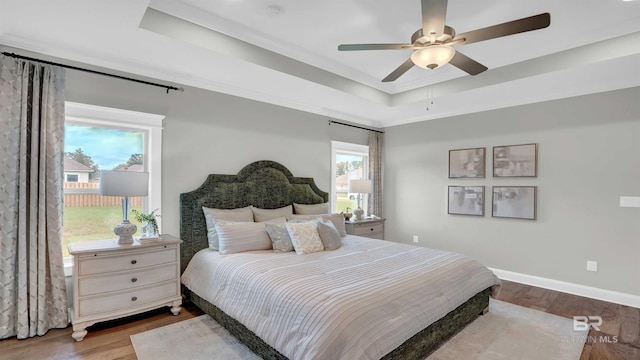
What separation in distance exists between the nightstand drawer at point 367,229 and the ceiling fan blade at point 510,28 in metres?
3.07

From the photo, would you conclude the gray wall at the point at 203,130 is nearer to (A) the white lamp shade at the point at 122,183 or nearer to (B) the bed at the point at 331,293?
(B) the bed at the point at 331,293

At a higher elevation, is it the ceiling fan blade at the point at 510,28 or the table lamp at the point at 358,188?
the ceiling fan blade at the point at 510,28

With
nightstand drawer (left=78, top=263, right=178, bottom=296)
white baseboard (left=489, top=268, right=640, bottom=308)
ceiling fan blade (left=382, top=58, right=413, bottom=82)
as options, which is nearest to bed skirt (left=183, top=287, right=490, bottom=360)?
nightstand drawer (left=78, top=263, right=178, bottom=296)

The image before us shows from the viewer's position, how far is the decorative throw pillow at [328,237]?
3338 mm

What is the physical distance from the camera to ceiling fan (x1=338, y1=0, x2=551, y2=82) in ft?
6.45

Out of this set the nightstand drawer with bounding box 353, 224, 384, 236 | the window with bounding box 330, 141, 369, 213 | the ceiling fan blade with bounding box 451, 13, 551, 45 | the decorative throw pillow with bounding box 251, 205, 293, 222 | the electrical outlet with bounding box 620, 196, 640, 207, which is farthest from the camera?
the window with bounding box 330, 141, 369, 213

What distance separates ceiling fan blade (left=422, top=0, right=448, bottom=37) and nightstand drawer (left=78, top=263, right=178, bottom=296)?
302 centimetres

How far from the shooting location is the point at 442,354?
95.1 inches

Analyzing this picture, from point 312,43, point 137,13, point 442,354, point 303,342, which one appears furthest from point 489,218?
point 137,13

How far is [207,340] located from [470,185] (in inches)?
161

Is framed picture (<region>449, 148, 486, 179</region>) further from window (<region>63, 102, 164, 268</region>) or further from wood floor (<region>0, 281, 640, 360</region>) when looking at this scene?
window (<region>63, 102, 164, 268</region>)

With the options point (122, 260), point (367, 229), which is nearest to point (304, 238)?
point (122, 260)

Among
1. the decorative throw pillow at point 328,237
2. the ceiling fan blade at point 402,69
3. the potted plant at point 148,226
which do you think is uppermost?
the ceiling fan blade at point 402,69

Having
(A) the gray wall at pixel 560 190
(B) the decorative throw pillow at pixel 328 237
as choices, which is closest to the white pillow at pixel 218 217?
(B) the decorative throw pillow at pixel 328 237
